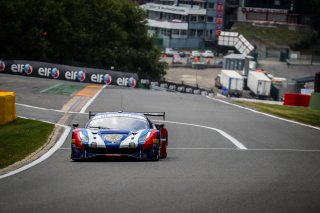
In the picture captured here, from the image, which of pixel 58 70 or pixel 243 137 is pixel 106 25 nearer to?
pixel 58 70

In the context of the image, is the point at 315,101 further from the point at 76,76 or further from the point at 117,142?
the point at 117,142

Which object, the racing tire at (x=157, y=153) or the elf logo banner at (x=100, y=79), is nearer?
the racing tire at (x=157, y=153)

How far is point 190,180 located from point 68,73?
142ft

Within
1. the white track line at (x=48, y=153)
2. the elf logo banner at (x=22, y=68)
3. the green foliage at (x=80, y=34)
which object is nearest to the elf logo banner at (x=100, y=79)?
the elf logo banner at (x=22, y=68)

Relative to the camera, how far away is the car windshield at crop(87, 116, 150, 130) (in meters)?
16.4

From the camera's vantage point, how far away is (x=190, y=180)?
491 inches

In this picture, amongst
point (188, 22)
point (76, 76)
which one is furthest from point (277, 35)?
point (76, 76)

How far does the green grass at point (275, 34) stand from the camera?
130375mm

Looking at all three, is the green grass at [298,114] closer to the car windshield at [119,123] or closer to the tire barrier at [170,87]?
the car windshield at [119,123]

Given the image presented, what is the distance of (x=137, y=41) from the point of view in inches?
3297

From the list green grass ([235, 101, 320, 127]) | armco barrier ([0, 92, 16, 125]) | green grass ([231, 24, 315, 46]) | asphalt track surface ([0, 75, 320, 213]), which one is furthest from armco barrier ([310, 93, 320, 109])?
green grass ([231, 24, 315, 46])

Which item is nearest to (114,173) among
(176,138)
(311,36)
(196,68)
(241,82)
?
(176,138)

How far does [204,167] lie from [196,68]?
92955mm

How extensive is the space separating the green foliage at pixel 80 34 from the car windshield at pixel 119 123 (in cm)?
4757
